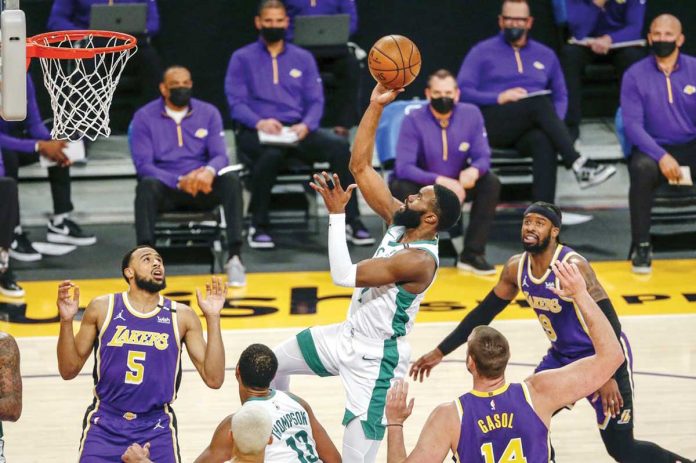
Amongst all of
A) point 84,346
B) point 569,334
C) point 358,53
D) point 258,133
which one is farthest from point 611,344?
point 358,53

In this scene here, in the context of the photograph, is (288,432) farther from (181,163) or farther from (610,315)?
(181,163)

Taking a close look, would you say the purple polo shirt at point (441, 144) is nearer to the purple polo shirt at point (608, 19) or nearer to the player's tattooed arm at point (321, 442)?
the purple polo shirt at point (608, 19)

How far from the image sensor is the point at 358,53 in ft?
40.6

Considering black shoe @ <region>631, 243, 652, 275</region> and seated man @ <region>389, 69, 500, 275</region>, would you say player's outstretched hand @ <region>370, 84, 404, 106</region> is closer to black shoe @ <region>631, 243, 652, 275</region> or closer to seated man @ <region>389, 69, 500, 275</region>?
seated man @ <region>389, 69, 500, 275</region>

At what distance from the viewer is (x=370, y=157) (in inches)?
265

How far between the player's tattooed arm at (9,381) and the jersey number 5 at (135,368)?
A: 0.62 metres

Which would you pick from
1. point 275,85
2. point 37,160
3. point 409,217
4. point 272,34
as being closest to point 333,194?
point 409,217

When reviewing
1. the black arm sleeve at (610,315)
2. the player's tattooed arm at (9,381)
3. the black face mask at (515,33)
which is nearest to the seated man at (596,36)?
the black face mask at (515,33)

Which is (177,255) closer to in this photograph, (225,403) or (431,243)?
(225,403)

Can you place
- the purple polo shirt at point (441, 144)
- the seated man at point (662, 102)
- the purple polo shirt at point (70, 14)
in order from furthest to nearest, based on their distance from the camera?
the purple polo shirt at point (70, 14) < the seated man at point (662, 102) < the purple polo shirt at point (441, 144)

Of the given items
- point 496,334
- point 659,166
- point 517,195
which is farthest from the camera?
point 517,195

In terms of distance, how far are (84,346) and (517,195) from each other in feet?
21.6

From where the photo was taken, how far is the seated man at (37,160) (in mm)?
11055

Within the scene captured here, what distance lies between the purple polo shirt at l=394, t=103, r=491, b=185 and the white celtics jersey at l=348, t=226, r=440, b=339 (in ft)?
14.2
